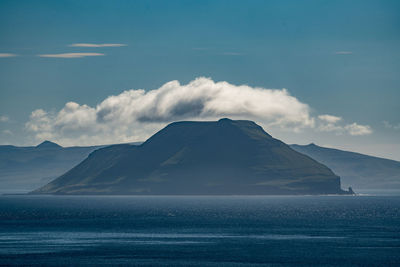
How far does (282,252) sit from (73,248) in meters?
46.2

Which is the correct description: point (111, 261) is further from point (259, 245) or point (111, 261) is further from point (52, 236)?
point (52, 236)

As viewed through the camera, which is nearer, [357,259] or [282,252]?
[357,259]

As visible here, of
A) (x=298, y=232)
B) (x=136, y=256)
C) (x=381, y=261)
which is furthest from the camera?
(x=298, y=232)

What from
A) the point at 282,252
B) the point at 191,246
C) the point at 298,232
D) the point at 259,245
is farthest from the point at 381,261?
the point at 298,232

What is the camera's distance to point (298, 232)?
194m

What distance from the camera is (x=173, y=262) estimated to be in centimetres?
12800

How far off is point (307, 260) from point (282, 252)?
13306 millimetres

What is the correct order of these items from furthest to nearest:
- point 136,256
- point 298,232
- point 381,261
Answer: point 298,232 → point 136,256 → point 381,261

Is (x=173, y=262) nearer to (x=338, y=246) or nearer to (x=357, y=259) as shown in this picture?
(x=357, y=259)

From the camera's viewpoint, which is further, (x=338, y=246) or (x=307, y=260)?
(x=338, y=246)

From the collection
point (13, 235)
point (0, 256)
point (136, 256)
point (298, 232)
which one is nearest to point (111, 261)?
point (136, 256)

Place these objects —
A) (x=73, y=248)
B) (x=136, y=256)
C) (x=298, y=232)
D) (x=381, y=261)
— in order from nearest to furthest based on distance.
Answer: (x=381, y=261) → (x=136, y=256) → (x=73, y=248) → (x=298, y=232)

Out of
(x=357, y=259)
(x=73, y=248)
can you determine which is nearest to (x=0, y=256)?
(x=73, y=248)

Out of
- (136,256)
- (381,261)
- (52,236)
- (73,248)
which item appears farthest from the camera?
(52,236)
